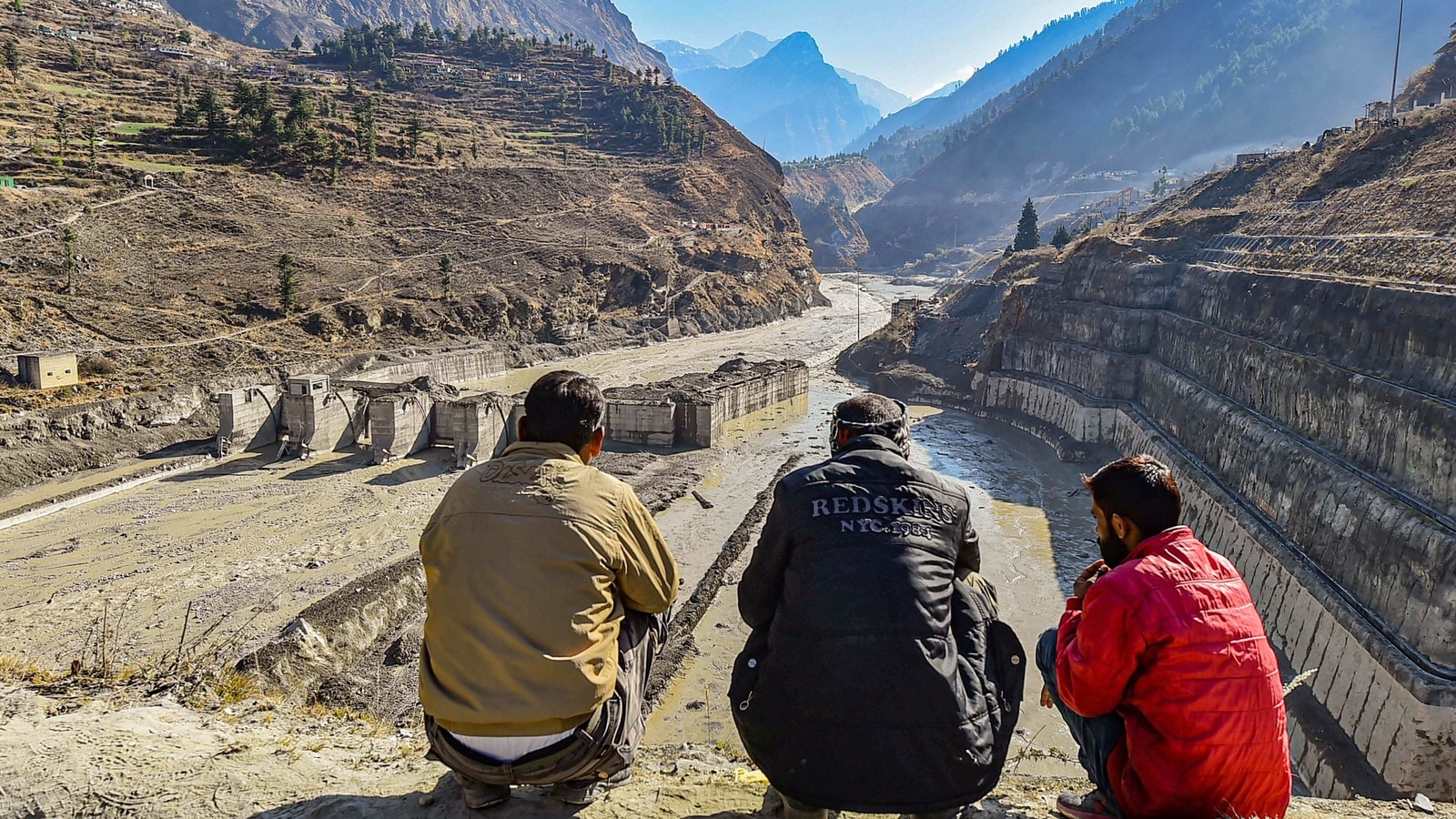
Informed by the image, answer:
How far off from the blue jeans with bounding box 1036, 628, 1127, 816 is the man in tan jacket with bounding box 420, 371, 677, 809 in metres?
1.82

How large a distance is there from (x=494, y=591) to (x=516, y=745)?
0.73 m

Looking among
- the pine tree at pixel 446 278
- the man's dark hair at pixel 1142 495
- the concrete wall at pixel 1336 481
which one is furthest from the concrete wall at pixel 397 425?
the man's dark hair at pixel 1142 495

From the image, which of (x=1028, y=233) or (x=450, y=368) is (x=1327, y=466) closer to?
(x=450, y=368)

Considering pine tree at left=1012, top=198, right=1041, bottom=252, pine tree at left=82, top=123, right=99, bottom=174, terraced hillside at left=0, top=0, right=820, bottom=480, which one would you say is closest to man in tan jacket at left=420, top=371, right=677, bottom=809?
terraced hillside at left=0, top=0, right=820, bottom=480

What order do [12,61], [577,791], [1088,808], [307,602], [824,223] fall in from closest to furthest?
[1088,808] < [577,791] < [307,602] < [12,61] < [824,223]

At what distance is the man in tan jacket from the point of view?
3.53 meters

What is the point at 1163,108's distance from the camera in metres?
155

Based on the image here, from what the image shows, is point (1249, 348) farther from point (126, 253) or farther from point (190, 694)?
point (126, 253)

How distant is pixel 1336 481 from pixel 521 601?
17198mm

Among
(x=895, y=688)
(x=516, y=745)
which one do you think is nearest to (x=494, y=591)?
(x=516, y=745)

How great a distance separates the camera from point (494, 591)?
353cm

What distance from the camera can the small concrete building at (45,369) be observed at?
26.2 m

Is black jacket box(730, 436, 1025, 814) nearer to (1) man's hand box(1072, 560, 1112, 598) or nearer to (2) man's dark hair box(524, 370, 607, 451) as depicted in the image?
(1) man's hand box(1072, 560, 1112, 598)

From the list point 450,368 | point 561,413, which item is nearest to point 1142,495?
point 561,413
